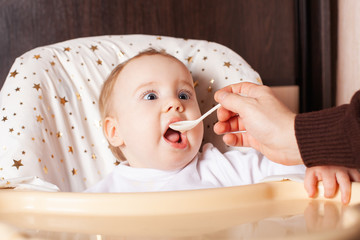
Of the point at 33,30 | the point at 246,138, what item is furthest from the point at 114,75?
the point at 33,30

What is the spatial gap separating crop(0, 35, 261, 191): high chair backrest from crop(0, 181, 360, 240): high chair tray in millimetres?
338

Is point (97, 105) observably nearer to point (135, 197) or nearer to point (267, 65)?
point (135, 197)

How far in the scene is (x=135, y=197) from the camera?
638mm

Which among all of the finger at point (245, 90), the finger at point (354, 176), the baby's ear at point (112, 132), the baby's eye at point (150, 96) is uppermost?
the finger at point (245, 90)

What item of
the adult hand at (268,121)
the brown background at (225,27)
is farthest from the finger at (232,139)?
the brown background at (225,27)

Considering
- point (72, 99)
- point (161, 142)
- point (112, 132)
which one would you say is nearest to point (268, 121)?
point (161, 142)

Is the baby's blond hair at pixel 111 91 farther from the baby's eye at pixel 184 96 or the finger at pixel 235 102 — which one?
the finger at pixel 235 102

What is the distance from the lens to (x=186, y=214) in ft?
2.05

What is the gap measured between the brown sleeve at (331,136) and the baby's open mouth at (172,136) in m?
0.40

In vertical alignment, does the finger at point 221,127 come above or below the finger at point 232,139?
above

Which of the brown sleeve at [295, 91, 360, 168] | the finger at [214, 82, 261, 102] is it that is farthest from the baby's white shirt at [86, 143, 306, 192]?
the brown sleeve at [295, 91, 360, 168]

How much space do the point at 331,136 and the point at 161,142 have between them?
45 centimetres

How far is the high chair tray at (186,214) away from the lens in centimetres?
55

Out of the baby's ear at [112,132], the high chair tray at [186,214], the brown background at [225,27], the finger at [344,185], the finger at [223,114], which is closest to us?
the high chair tray at [186,214]
